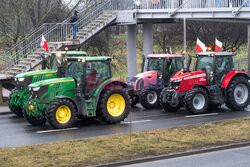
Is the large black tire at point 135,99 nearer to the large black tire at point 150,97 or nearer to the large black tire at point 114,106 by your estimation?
the large black tire at point 150,97

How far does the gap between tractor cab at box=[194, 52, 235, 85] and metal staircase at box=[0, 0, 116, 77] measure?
8816 millimetres

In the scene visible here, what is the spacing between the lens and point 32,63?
935 inches

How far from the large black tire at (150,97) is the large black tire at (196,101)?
2.63 m

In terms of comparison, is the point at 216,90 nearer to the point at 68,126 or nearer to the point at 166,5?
the point at 68,126

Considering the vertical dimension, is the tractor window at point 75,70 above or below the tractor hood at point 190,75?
above

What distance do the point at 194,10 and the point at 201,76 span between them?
26.3 ft

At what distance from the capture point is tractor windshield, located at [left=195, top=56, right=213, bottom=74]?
720 inches

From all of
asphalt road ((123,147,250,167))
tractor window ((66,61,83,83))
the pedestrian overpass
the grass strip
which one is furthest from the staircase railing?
asphalt road ((123,147,250,167))

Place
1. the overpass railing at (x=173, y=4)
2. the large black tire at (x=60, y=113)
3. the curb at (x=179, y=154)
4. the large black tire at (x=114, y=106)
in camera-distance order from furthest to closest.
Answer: the overpass railing at (x=173, y=4)
the large black tire at (x=114, y=106)
the large black tire at (x=60, y=113)
the curb at (x=179, y=154)

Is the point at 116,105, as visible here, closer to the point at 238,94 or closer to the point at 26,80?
the point at 26,80

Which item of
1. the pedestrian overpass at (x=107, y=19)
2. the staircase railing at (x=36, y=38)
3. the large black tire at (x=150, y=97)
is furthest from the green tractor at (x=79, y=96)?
the staircase railing at (x=36, y=38)

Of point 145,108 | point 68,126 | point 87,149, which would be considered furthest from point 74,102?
point 145,108

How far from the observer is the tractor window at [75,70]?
1519 cm

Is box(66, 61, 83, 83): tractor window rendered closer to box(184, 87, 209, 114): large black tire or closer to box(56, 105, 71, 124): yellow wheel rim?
box(56, 105, 71, 124): yellow wheel rim
